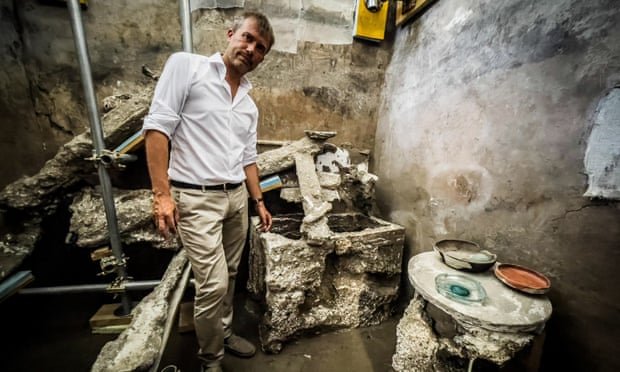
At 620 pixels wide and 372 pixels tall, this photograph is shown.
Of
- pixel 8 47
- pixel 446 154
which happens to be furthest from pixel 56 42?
pixel 446 154

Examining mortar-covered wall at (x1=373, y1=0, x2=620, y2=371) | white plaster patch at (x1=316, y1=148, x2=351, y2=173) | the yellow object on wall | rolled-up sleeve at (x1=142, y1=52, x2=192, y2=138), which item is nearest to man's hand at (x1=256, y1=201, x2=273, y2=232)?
rolled-up sleeve at (x1=142, y1=52, x2=192, y2=138)

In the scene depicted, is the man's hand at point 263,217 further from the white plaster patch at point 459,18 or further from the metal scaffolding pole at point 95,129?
the white plaster patch at point 459,18

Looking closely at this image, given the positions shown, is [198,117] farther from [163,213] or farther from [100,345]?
[100,345]

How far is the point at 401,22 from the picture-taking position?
2959 mm

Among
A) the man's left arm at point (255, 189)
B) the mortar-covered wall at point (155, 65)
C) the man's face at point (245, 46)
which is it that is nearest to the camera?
the man's face at point (245, 46)

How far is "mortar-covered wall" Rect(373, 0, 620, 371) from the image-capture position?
1233 mm

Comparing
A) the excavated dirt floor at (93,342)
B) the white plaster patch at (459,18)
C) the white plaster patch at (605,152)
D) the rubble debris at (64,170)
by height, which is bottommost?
the excavated dirt floor at (93,342)

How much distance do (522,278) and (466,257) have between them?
1.00ft

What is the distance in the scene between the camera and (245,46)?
60.1 inches

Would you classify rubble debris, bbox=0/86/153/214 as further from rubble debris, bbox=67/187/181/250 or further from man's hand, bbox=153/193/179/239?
man's hand, bbox=153/193/179/239

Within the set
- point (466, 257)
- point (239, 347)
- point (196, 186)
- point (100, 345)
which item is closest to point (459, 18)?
point (466, 257)

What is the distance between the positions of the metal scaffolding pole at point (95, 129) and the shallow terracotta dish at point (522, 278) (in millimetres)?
2969

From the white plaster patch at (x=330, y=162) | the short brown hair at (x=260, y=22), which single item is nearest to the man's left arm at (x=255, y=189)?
the short brown hair at (x=260, y=22)

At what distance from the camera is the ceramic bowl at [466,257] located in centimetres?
149
